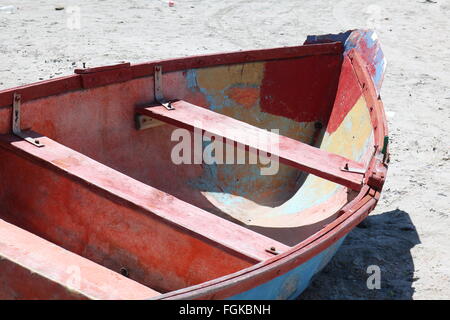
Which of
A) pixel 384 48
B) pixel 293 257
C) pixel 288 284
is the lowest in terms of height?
pixel 384 48

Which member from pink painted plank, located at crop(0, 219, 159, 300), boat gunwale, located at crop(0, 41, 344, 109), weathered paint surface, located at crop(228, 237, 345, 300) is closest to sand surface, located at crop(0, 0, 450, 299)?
weathered paint surface, located at crop(228, 237, 345, 300)

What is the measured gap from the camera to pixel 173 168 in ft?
15.8

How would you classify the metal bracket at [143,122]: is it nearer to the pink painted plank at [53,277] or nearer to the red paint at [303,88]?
the red paint at [303,88]

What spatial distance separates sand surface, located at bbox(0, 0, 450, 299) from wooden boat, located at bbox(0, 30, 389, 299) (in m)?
0.51

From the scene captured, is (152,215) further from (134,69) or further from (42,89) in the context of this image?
(134,69)

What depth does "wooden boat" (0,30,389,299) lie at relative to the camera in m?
2.94

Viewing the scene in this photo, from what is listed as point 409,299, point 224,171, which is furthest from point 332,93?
point 409,299

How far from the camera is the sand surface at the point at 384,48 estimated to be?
4.34 meters

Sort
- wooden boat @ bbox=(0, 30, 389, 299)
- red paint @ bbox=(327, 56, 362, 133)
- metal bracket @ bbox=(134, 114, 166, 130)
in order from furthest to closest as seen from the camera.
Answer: red paint @ bbox=(327, 56, 362, 133), metal bracket @ bbox=(134, 114, 166, 130), wooden boat @ bbox=(0, 30, 389, 299)

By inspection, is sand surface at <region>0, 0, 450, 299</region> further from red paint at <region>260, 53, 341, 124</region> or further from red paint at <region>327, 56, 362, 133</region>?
red paint at <region>260, 53, 341, 124</region>

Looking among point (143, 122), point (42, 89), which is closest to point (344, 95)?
point (143, 122)

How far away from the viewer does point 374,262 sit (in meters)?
4.33

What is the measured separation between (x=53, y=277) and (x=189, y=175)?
7.13ft

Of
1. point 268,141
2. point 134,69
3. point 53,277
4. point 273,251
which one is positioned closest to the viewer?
point 53,277
